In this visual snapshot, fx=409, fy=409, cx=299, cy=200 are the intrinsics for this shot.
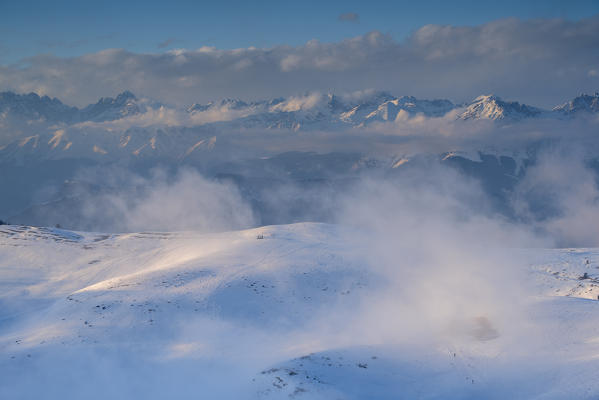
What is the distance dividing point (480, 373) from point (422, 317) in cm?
1144

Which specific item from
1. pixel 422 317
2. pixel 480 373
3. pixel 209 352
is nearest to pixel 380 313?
pixel 422 317

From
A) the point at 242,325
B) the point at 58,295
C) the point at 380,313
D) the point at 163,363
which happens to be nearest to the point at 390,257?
the point at 380,313

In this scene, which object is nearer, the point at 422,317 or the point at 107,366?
the point at 107,366

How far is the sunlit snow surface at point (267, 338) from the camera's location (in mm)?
25156

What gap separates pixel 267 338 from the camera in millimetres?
33719

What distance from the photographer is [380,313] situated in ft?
130

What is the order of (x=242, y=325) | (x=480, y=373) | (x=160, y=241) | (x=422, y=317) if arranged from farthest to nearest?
(x=160, y=241) → (x=422, y=317) → (x=242, y=325) → (x=480, y=373)

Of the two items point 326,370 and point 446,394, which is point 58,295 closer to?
point 326,370

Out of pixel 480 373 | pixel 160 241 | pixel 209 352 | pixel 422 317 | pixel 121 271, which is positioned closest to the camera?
pixel 480 373

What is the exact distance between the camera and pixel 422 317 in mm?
38438

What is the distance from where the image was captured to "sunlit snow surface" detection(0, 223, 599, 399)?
2516cm

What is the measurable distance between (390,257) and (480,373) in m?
30.0

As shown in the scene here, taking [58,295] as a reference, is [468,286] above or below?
below

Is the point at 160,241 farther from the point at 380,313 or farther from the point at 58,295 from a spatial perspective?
the point at 380,313
